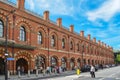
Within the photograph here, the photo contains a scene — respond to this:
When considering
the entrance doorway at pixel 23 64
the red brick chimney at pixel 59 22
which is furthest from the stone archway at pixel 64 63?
the entrance doorway at pixel 23 64

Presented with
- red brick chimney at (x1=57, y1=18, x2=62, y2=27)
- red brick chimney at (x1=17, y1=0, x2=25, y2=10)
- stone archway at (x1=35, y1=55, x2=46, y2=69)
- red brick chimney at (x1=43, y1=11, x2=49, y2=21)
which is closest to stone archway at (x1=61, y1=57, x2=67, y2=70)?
red brick chimney at (x1=57, y1=18, x2=62, y2=27)

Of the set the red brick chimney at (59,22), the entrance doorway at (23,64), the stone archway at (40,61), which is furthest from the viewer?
the red brick chimney at (59,22)

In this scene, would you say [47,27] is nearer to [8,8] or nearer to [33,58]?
[33,58]

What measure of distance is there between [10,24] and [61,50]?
18355mm

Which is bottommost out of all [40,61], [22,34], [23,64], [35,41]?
[23,64]

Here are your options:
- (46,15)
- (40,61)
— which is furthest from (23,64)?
(46,15)

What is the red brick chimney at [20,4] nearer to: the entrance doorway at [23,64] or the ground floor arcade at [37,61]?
the ground floor arcade at [37,61]

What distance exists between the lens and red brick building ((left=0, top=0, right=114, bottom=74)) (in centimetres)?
3047

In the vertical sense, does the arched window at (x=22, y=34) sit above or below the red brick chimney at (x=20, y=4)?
below

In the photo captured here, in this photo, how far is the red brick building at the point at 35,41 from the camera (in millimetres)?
30469

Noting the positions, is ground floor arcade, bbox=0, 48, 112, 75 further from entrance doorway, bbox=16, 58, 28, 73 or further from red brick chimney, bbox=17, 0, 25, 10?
red brick chimney, bbox=17, 0, 25, 10

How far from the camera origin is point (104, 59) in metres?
92.9

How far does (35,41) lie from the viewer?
3694cm

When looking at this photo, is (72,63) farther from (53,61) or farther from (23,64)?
(23,64)
